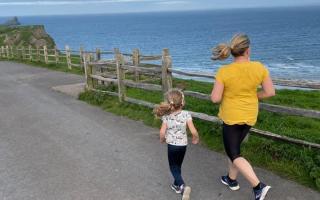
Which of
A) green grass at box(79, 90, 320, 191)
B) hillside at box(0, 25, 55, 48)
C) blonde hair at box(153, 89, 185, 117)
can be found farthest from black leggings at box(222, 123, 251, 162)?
hillside at box(0, 25, 55, 48)

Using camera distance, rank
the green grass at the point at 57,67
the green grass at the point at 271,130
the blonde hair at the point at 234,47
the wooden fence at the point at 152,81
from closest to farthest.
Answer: the blonde hair at the point at 234,47
the green grass at the point at 271,130
the wooden fence at the point at 152,81
the green grass at the point at 57,67

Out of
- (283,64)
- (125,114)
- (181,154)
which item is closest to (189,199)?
(181,154)

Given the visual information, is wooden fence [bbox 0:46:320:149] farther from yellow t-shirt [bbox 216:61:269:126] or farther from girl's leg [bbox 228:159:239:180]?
yellow t-shirt [bbox 216:61:269:126]

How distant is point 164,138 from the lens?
5.59 meters

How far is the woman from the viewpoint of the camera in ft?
16.2

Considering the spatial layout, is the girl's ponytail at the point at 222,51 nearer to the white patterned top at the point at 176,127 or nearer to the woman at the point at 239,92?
the woman at the point at 239,92

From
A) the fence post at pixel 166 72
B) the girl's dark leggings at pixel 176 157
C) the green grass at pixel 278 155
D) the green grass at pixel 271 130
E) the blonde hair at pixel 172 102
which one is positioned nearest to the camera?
the blonde hair at pixel 172 102

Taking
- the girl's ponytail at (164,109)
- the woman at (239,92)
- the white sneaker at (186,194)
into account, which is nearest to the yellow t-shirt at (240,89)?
the woman at (239,92)

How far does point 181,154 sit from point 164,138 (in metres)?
0.32

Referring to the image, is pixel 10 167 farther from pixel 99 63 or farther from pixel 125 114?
pixel 99 63

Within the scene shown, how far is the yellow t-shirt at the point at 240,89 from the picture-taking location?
498 cm

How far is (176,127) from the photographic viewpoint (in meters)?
5.50

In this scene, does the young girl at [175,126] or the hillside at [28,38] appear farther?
A: the hillside at [28,38]

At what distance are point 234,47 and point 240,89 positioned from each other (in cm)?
53
